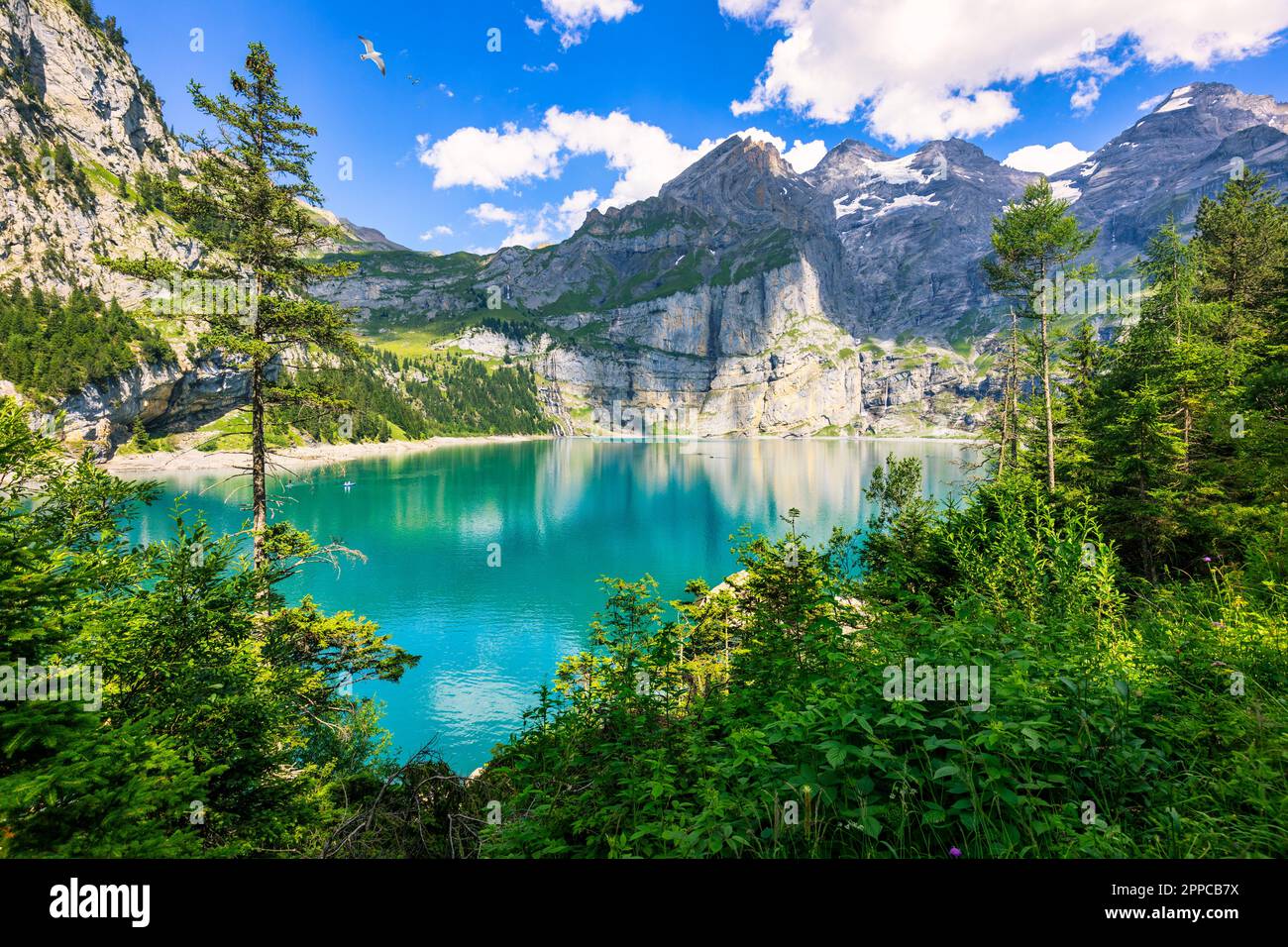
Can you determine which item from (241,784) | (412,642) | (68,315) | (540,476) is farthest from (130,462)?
(241,784)

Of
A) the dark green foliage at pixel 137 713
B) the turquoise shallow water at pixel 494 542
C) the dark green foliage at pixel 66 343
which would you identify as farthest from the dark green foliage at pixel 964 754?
the dark green foliage at pixel 66 343

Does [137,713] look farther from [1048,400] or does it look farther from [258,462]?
[1048,400]

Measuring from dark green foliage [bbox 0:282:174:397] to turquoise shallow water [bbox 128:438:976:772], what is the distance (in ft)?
78.0

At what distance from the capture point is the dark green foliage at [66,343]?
84438 millimetres

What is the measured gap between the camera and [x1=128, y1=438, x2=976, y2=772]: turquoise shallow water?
2592 centimetres

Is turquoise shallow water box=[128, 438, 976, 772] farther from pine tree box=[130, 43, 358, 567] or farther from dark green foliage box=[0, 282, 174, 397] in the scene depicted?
dark green foliage box=[0, 282, 174, 397]

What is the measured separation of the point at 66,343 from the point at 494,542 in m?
102

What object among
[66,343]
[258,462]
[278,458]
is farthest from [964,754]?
[66,343]

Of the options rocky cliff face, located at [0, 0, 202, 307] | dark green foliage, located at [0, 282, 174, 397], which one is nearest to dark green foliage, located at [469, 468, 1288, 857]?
dark green foliage, located at [0, 282, 174, 397]

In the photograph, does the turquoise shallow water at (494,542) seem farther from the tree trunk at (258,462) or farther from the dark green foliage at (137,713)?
the dark green foliage at (137,713)

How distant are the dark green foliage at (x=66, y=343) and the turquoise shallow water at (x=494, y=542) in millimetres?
23785

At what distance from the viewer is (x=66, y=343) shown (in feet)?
300
